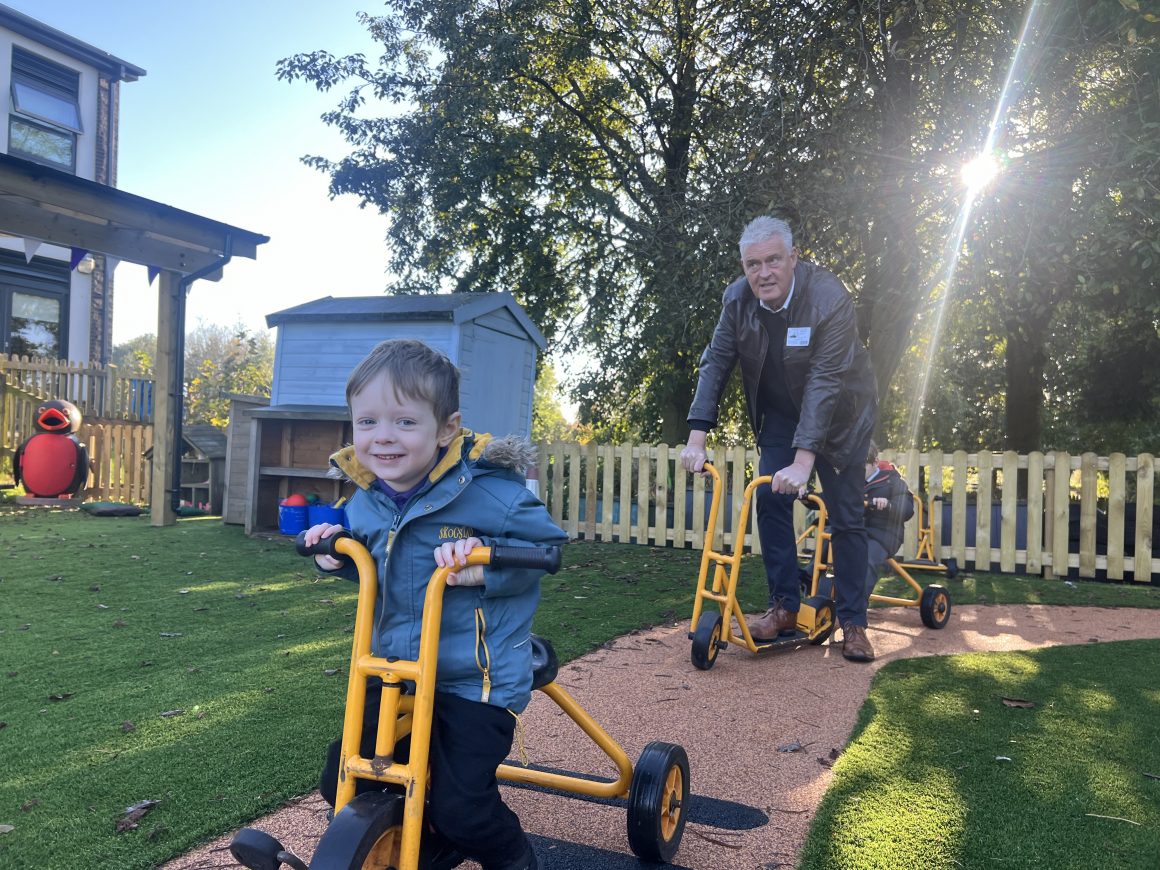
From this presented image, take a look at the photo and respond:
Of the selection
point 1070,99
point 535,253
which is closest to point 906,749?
point 1070,99

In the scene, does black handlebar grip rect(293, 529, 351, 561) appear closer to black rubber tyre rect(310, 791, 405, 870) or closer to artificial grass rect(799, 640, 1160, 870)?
black rubber tyre rect(310, 791, 405, 870)

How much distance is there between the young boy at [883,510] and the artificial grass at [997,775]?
1.12 meters

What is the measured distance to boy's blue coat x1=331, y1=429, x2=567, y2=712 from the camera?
2037mm

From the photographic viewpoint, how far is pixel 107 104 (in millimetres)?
20406

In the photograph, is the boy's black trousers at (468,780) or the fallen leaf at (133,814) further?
the fallen leaf at (133,814)

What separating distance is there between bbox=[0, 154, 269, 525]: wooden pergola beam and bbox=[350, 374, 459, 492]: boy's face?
8.61 m

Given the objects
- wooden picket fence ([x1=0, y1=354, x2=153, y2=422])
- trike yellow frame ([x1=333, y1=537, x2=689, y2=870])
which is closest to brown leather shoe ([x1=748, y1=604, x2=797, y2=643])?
trike yellow frame ([x1=333, y1=537, x2=689, y2=870])

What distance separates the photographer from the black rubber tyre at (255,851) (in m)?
1.80

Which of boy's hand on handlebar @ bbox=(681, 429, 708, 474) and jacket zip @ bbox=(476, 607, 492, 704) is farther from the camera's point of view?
boy's hand on handlebar @ bbox=(681, 429, 708, 474)

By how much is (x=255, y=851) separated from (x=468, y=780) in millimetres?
467

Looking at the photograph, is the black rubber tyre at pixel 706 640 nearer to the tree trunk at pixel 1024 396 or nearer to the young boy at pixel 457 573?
the young boy at pixel 457 573

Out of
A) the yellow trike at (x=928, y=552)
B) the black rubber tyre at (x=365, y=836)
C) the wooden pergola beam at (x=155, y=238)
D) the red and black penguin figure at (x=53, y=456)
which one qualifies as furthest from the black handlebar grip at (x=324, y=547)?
the red and black penguin figure at (x=53, y=456)

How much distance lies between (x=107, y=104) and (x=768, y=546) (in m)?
21.7

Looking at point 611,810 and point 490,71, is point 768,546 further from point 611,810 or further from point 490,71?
point 490,71
